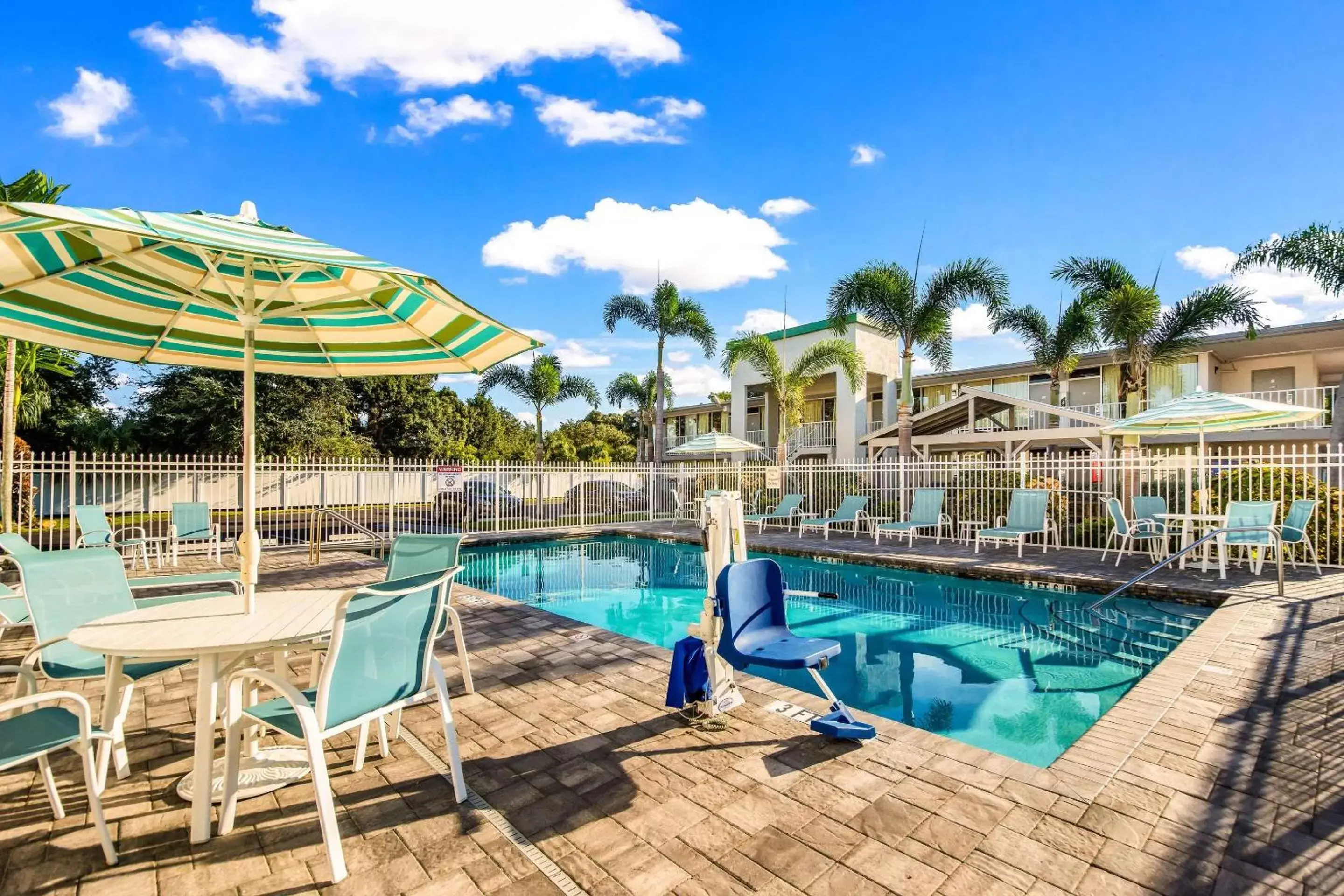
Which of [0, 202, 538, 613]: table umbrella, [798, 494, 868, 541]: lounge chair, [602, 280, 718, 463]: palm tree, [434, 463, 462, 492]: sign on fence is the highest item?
[602, 280, 718, 463]: palm tree

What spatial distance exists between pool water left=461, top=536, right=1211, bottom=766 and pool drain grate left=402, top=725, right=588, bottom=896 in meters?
2.96

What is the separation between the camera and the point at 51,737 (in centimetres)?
219

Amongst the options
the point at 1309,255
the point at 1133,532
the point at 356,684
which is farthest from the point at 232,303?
the point at 1309,255

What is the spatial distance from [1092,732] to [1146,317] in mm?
16415

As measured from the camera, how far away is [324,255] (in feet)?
9.22

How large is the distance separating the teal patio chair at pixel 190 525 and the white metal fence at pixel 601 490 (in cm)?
33

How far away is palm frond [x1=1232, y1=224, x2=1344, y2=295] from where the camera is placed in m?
12.4

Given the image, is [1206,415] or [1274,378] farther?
[1274,378]

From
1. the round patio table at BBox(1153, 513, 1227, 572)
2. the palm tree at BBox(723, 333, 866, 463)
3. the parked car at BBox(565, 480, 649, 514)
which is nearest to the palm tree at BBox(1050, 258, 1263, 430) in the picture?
the palm tree at BBox(723, 333, 866, 463)

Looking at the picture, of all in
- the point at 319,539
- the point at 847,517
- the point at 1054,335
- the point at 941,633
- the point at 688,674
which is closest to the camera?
the point at 688,674

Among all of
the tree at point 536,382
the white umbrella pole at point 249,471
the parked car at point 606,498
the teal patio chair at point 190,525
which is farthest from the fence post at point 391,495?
the tree at point 536,382

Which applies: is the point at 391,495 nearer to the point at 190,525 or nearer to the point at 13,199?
the point at 190,525

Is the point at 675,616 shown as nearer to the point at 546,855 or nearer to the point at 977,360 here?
the point at 546,855

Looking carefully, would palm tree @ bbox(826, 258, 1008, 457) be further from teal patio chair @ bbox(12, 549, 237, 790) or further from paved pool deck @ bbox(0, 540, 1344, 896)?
teal patio chair @ bbox(12, 549, 237, 790)
